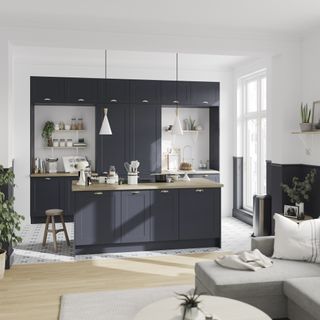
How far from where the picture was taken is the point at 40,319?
3.57 metres

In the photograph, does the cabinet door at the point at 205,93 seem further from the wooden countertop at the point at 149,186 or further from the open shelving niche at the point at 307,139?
the open shelving niche at the point at 307,139

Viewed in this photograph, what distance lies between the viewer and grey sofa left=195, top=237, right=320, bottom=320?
10.7ft

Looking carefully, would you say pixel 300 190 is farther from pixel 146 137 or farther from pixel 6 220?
pixel 6 220

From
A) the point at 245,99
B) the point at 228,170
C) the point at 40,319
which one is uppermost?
the point at 245,99

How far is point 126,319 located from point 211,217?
263 cm

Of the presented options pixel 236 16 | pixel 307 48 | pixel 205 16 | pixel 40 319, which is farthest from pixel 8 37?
pixel 307 48

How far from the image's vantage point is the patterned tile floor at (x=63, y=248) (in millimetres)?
5438

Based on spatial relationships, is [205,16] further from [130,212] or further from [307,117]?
[130,212]

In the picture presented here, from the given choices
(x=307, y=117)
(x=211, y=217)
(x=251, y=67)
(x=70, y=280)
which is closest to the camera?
(x=70, y=280)

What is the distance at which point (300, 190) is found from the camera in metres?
5.54

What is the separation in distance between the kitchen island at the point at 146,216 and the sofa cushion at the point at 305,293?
255 centimetres

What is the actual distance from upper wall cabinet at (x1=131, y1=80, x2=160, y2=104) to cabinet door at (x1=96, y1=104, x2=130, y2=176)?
27 centimetres

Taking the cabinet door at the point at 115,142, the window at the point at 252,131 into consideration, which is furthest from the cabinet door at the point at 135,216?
the window at the point at 252,131

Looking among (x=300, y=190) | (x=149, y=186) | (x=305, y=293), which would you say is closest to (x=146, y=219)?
(x=149, y=186)
